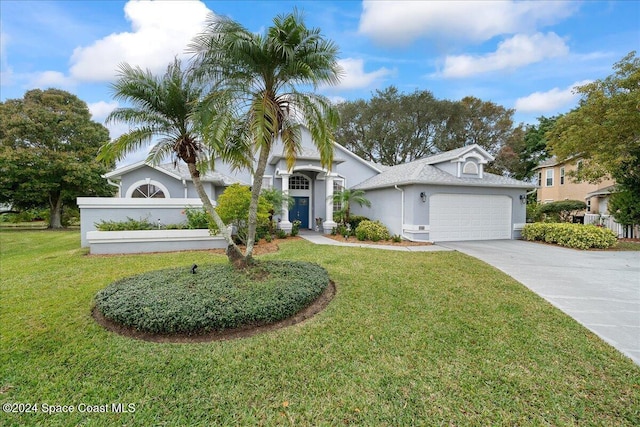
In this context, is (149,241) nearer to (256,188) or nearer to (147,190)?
(147,190)

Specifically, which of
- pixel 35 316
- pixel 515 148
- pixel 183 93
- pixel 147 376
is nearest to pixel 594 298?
pixel 147 376

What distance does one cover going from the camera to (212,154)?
6.73 meters

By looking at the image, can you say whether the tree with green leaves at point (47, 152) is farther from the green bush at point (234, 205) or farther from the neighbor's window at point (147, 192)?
the green bush at point (234, 205)

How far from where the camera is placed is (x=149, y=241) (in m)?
10.7

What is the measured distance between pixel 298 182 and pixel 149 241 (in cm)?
884

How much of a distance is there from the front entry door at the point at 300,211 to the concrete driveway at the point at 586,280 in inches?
334

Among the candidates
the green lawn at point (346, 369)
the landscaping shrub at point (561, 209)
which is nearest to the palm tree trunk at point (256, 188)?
the green lawn at point (346, 369)

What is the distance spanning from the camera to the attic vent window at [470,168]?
14.1 metres

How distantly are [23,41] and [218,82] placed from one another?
943 centimetres

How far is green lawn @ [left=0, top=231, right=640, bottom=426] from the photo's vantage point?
9.39 ft

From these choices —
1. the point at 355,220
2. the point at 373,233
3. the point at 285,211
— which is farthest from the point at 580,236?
the point at 285,211

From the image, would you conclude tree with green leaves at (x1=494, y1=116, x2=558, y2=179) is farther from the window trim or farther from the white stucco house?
the white stucco house

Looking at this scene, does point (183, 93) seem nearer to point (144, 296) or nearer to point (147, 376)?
point (144, 296)

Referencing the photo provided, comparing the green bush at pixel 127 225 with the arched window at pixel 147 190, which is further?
the arched window at pixel 147 190
